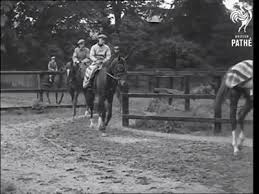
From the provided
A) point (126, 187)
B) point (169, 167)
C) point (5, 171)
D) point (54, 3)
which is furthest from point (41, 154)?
point (169, 167)

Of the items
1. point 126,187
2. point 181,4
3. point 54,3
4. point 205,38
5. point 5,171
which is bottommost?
point 5,171

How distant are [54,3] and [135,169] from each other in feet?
4.08

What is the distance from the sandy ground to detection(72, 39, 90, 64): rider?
0.62m

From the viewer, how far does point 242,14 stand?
1.29 m

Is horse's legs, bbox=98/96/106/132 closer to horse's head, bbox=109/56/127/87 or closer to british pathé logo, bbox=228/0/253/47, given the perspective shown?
horse's head, bbox=109/56/127/87

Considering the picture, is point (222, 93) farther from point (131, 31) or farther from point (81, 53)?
point (81, 53)

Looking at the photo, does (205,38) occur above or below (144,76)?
above

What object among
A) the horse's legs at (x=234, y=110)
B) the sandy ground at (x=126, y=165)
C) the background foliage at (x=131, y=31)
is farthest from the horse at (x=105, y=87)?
the horse's legs at (x=234, y=110)

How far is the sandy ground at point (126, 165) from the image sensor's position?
1.46 meters

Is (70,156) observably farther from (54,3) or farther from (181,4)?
(181,4)

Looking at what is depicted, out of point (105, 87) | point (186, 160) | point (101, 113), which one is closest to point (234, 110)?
point (186, 160)

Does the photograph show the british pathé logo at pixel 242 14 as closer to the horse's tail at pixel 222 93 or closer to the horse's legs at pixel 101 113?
the horse's tail at pixel 222 93

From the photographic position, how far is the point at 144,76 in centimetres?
194

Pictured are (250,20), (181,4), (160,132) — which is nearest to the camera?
(250,20)
